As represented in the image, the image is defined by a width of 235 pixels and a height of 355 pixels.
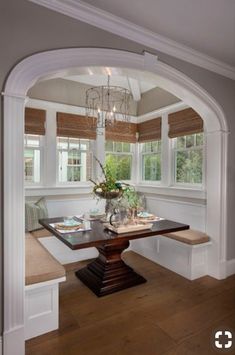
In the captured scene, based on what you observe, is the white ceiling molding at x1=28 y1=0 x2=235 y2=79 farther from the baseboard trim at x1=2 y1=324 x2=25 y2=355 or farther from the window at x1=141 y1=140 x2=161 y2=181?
the baseboard trim at x1=2 y1=324 x2=25 y2=355

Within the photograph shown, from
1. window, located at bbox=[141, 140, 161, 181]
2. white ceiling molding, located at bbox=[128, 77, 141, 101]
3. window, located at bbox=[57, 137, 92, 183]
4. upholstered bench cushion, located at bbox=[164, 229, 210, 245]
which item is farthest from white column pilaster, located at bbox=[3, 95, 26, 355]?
window, located at bbox=[141, 140, 161, 181]

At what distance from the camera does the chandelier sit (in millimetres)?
4004

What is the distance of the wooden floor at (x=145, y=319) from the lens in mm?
1798

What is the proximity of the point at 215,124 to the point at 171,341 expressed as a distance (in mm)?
2463

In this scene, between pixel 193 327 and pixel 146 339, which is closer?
pixel 146 339

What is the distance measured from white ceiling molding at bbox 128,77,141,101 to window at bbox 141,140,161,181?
926 millimetres

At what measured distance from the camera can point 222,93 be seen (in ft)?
10.0

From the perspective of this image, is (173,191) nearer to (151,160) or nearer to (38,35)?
(151,160)

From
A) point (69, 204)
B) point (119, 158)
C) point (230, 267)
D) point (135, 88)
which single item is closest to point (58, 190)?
point (69, 204)

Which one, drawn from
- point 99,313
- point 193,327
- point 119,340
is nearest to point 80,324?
point 99,313

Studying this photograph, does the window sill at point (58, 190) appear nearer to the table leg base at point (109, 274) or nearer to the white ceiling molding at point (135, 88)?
the table leg base at point (109, 274)

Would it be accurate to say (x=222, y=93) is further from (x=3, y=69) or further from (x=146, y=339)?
(x=146, y=339)

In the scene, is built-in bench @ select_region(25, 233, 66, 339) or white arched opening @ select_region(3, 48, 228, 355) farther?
built-in bench @ select_region(25, 233, 66, 339)

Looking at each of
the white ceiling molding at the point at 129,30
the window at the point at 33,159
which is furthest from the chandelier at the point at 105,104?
the white ceiling molding at the point at 129,30
